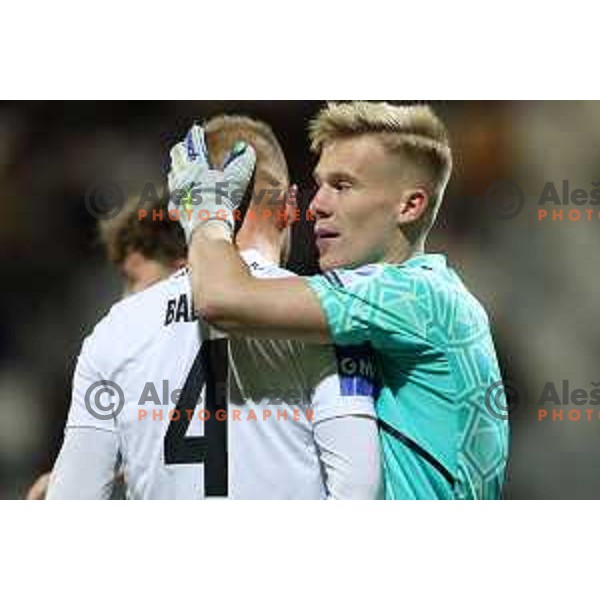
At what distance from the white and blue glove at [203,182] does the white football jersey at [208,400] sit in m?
0.17

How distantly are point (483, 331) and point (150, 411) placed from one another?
41.9 inches

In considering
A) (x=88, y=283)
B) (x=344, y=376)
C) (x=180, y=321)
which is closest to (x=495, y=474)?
(x=344, y=376)

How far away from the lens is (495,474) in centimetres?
349

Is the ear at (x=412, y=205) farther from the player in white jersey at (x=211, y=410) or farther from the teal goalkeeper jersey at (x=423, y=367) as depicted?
the player in white jersey at (x=211, y=410)

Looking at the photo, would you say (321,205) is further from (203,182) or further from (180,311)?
(180,311)

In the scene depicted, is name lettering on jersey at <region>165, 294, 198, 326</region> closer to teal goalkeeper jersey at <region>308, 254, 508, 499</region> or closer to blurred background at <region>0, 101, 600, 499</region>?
blurred background at <region>0, 101, 600, 499</region>

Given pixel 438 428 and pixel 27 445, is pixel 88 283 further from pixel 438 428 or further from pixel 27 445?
pixel 438 428

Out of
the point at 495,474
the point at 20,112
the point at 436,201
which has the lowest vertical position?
the point at 495,474

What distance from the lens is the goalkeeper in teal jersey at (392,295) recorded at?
127 inches

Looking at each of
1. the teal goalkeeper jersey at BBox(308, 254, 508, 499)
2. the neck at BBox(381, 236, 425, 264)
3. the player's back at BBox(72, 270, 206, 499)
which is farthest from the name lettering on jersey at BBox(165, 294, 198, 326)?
the neck at BBox(381, 236, 425, 264)

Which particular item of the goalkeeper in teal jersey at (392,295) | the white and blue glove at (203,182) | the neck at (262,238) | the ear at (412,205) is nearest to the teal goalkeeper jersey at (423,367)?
the goalkeeper in teal jersey at (392,295)

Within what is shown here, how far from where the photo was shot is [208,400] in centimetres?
340

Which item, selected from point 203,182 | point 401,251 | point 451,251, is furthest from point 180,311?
point 451,251

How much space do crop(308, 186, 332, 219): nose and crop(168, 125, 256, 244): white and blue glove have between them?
0.70 feet
